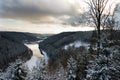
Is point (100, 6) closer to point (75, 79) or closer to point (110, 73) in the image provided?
point (75, 79)

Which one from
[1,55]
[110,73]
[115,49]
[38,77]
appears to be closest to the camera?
[110,73]

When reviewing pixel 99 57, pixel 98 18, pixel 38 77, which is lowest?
pixel 38 77

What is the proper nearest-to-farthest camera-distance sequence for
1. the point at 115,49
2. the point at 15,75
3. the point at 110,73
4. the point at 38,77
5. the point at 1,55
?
the point at 110,73, the point at 115,49, the point at 15,75, the point at 38,77, the point at 1,55

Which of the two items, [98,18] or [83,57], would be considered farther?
[98,18]

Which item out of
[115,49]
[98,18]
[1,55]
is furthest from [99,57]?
[1,55]

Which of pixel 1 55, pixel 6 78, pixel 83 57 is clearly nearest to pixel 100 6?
pixel 83 57

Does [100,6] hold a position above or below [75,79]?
above

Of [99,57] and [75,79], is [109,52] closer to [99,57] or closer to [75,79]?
[99,57]

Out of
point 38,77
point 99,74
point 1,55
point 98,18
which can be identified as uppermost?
point 98,18

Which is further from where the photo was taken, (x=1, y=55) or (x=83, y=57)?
(x=1, y=55)
